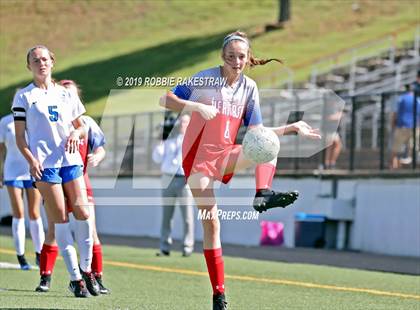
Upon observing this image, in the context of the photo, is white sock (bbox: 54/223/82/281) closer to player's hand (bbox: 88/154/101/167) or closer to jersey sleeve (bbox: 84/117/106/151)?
player's hand (bbox: 88/154/101/167)

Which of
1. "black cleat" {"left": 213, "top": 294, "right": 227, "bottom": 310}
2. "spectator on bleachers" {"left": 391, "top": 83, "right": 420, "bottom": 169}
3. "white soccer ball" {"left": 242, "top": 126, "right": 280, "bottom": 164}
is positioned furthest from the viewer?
"spectator on bleachers" {"left": 391, "top": 83, "right": 420, "bottom": 169}

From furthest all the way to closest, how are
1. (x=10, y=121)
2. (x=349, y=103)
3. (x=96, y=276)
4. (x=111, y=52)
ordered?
(x=111, y=52)
(x=349, y=103)
(x=10, y=121)
(x=96, y=276)

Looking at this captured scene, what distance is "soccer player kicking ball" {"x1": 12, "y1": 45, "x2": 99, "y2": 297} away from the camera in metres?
10.3

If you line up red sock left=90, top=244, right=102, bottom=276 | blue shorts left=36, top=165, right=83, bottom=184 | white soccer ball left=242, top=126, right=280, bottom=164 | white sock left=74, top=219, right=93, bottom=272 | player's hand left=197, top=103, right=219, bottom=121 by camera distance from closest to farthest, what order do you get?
A: player's hand left=197, top=103, right=219, bottom=121
white soccer ball left=242, top=126, right=280, bottom=164
blue shorts left=36, top=165, right=83, bottom=184
white sock left=74, top=219, right=93, bottom=272
red sock left=90, top=244, right=102, bottom=276

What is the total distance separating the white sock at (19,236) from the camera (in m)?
14.3

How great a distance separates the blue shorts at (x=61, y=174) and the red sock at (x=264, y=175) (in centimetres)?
178

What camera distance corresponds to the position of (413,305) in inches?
430

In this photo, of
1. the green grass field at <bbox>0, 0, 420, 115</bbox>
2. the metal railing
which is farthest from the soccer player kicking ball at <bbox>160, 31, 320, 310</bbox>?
the green grass field at <bbox>0, 0, 420, 115</bbox>

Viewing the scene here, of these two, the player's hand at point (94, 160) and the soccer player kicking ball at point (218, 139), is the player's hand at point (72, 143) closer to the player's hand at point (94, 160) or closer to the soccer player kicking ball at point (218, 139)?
the player's hand at point (94, 160)

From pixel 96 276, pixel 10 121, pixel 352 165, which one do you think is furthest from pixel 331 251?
pixel 96 276

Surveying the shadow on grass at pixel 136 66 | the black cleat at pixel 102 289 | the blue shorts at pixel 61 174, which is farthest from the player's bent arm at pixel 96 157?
the shadow on grass at pixel 136 66

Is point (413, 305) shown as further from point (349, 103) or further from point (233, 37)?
point (349, 103)

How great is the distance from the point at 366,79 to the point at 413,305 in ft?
80.2

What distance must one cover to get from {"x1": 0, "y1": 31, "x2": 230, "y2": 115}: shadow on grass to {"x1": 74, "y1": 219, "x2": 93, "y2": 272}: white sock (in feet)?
128
